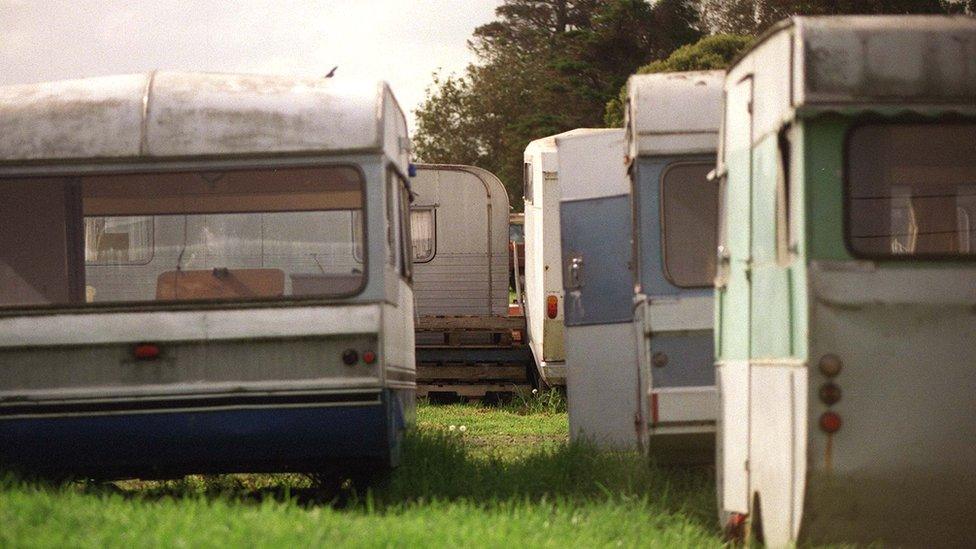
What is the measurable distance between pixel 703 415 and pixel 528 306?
949cm

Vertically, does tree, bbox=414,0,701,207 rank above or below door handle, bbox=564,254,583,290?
above

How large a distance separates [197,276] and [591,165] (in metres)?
3.64

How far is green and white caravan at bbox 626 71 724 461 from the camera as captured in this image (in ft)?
33.7

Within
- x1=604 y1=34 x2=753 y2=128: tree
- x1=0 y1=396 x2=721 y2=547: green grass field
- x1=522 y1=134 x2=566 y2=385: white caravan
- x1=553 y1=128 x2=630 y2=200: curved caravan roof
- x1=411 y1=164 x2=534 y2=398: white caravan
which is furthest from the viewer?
x1=604 y1=34 x2=753 y2=128: tree

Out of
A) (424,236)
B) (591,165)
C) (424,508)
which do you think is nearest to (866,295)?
(424,508)

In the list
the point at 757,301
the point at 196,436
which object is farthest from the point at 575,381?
the point at 757,301

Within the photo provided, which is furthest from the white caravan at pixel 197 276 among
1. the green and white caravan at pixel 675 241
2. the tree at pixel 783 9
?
the tree at pixel 783 9

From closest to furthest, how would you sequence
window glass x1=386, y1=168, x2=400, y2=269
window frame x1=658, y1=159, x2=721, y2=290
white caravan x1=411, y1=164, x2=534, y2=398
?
window glass x1=386, y1=168, x2=400, y2=269
window frame x1=658, y1=159, x2=721, y2=290
white caravan x1=411, y1=164, x2=534, y2=398

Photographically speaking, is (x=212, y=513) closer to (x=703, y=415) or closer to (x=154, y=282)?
(x=154, y=282)

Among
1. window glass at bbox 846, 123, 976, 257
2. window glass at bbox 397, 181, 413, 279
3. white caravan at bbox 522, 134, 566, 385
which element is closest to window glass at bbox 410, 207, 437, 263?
white caravan at bbox 522, 134, 566, 385

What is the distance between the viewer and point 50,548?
6.68 metres

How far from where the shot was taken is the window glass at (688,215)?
34.5 ft

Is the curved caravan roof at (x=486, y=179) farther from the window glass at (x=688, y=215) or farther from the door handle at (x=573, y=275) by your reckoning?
the window glass at (x=688, y=215)

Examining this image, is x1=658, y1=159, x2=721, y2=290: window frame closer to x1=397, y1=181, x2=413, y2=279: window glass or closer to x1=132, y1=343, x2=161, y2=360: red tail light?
x1=397, y1=181, x2=413, y2=279: window glass
